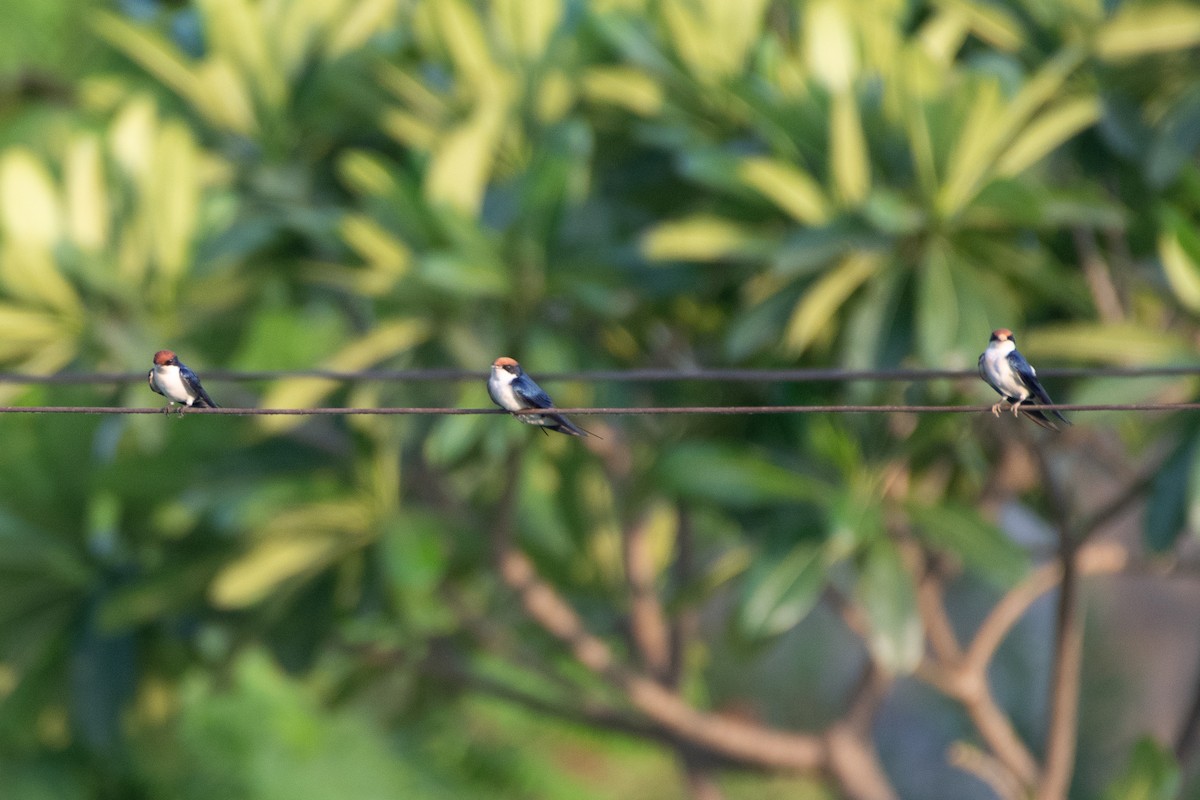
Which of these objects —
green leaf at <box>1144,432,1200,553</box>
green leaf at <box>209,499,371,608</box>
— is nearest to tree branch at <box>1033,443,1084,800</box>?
green leaf at <box>1144,432,1200,553</box>

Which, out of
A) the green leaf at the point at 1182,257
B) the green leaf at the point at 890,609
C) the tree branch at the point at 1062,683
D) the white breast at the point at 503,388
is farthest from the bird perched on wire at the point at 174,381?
the tree branch at the point at 1062,683

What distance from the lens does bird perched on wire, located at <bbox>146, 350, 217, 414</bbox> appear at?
5098mm

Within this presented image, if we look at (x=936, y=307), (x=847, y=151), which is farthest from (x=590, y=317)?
(x=936, y=307)

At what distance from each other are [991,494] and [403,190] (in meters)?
3.69

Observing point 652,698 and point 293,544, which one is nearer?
point 293,544

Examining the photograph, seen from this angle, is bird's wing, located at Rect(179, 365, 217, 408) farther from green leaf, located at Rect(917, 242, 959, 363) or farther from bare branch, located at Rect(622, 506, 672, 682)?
bare branch, located at Rect(622, 506, 672, 682)

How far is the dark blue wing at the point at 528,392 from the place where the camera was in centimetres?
509

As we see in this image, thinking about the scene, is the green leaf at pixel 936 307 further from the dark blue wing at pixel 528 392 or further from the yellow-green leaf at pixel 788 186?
the dark blue wing at pixel 528 392

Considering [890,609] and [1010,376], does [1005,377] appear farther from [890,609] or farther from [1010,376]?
[890,609]

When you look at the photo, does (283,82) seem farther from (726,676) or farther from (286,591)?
(726,676)

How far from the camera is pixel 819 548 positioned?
7699 millimetres

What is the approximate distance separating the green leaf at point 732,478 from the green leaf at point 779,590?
27cm

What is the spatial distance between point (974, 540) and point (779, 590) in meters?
0.92

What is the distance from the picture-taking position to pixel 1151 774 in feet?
27.6
